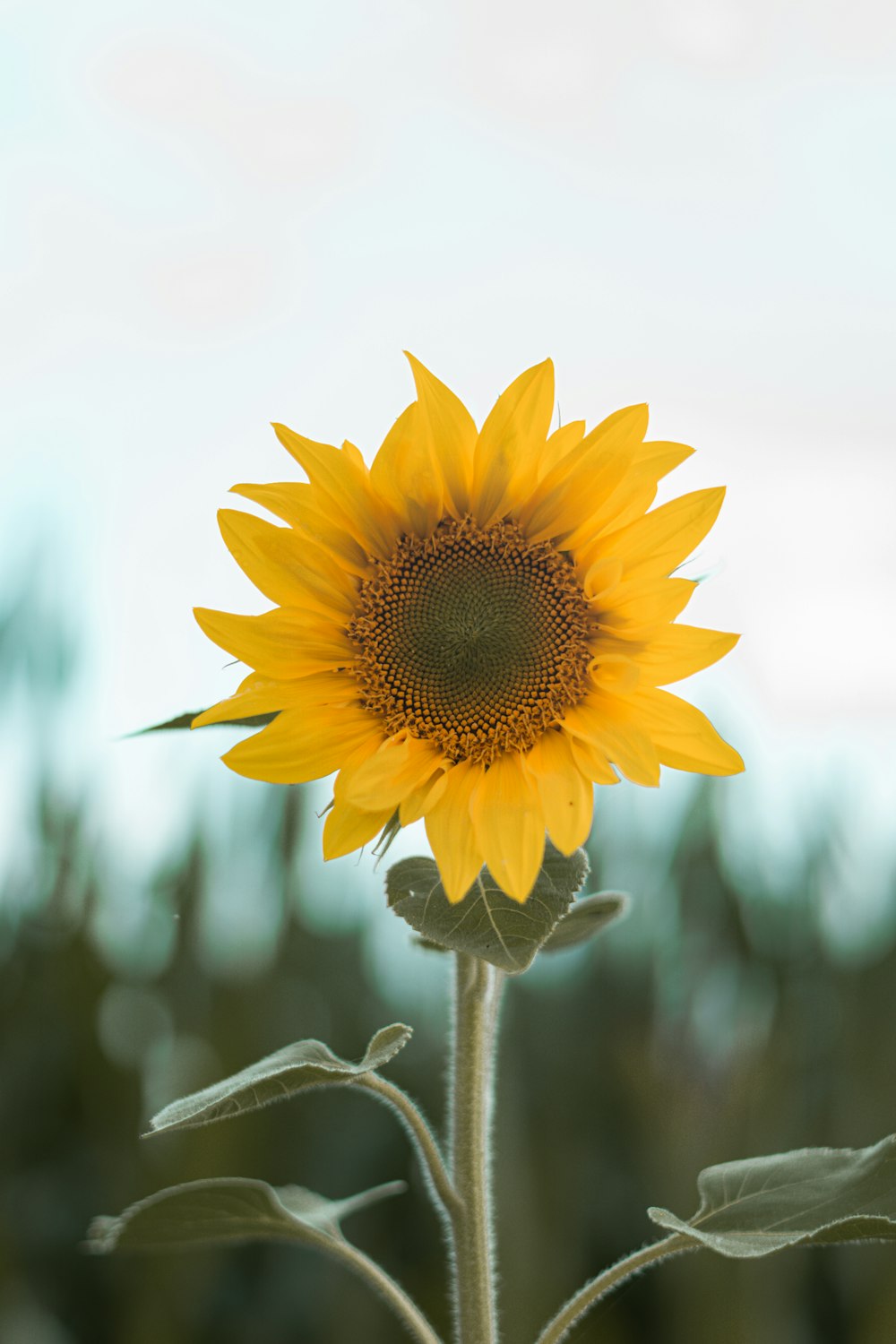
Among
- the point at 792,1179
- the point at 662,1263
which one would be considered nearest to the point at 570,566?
the point at 792,1179

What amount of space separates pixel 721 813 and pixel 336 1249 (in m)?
1.44

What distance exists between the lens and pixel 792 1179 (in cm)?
75

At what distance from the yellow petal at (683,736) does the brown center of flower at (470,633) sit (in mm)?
60

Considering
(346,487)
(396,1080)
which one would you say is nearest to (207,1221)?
(346,487)

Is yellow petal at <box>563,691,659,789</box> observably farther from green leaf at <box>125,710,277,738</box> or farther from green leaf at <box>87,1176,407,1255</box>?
green leaf at <box>87,1176,407,1255</box>

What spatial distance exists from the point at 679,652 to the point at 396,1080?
145 cm

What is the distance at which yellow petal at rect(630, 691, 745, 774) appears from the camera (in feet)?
2.20

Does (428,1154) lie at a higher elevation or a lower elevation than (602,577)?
lower

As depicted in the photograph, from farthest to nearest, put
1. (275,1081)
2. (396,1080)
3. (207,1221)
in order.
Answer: (396,1080) → (207,1221) → (275,1081)

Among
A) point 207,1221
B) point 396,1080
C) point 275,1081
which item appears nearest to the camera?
point 275,1081

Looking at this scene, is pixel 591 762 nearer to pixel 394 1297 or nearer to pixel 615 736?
pixel 615 736

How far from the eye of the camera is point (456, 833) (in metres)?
0.67

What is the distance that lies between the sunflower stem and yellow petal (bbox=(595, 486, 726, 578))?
25cm

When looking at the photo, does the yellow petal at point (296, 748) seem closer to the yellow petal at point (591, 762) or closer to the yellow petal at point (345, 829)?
the yellow petal at point (345, 829)
